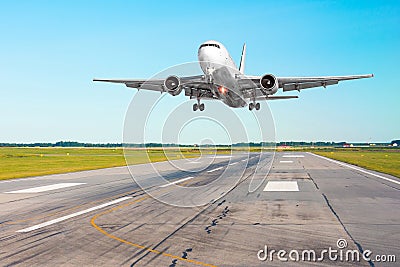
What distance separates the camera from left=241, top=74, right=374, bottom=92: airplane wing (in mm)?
28547

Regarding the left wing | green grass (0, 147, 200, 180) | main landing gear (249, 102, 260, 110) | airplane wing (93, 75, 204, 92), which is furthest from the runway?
main landing gear (249, 102, 260, 110)

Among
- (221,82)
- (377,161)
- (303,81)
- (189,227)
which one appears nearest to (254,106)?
(303,81)

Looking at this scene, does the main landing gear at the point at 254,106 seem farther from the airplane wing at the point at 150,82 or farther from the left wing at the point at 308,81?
the airplane wing at the point at 150,82

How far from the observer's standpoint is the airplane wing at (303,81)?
28.5m

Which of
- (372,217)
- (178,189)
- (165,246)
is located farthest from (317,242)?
(178,189)

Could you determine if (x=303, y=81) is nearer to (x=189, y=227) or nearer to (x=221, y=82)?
(x=221, y=82)

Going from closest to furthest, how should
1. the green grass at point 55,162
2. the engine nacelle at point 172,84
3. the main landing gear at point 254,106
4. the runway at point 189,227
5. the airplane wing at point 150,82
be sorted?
the runway at point 189,227 → the engine nacelle at point 172,84 → the airplane wing at point 150,82 → the green grass at point 55,162 → the main landing gear at point 254,106

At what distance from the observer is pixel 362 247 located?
8078 mm

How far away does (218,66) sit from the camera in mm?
26375

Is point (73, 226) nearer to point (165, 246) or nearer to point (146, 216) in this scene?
point (146, 216)

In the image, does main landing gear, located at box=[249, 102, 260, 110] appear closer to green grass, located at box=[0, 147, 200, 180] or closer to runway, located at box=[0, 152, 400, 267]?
green grass, located at box=[0, 147, 200, 180]

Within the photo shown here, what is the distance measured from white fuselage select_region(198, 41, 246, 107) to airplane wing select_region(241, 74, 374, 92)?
3.94 ft

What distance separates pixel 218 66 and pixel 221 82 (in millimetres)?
1285

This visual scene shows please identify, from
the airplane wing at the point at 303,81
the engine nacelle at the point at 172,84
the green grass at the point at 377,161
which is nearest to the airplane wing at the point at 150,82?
the engine nacelle at the point at 172,84
